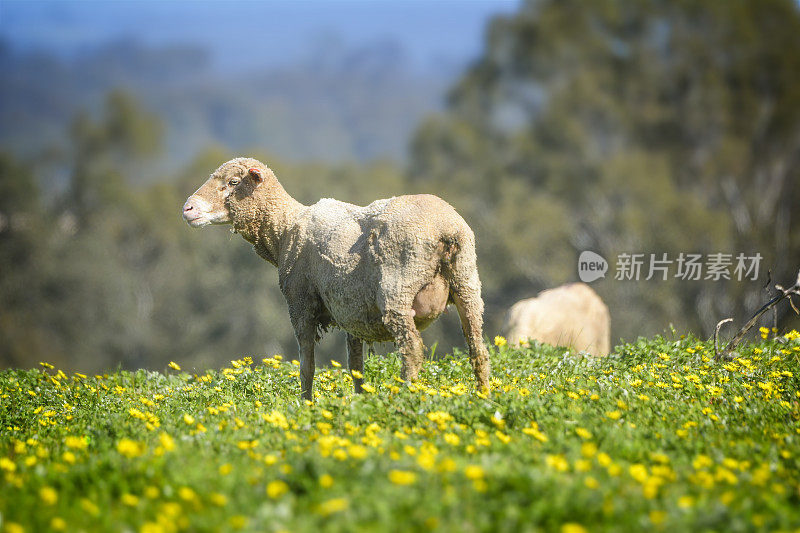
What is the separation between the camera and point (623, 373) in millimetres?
7480

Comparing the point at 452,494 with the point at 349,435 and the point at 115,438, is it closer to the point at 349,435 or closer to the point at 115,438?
the point at 349,435

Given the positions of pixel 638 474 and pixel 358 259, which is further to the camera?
pixel 358 259

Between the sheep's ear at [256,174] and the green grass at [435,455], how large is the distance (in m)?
2.25

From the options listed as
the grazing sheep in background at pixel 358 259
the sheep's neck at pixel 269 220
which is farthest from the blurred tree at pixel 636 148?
the sheep's neck at pixel 269 220

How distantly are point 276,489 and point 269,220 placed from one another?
4.26m

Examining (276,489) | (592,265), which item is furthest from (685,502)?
(592,265)

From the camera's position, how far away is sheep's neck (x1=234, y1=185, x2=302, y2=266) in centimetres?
761

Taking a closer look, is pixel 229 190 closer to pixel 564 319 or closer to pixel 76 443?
pixel 76 443

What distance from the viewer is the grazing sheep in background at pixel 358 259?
6.43 metres

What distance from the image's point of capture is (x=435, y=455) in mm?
4547

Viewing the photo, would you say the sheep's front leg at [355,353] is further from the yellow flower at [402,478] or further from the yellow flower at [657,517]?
the yellow flower at [657,517]

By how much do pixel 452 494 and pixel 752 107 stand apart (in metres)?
32.0

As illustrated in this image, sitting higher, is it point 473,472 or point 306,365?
point 473,472

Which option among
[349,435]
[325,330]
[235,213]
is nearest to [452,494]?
[349,435]
